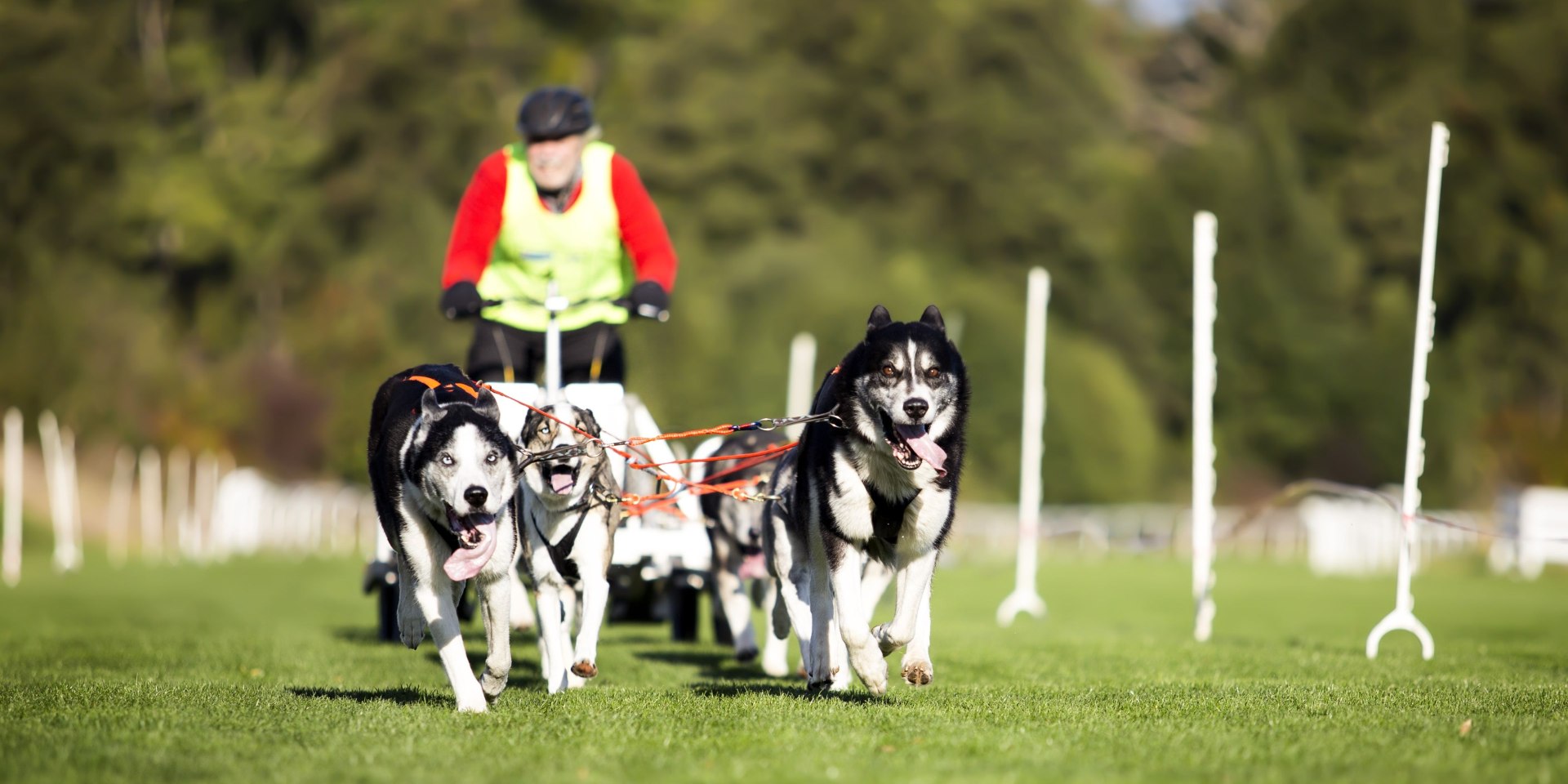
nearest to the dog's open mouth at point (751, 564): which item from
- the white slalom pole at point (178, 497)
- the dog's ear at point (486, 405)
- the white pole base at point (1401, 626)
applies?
the dog's ear at point (486, 405)

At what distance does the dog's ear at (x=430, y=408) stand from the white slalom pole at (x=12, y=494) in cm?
1800

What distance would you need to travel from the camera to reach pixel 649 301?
9.48 metres

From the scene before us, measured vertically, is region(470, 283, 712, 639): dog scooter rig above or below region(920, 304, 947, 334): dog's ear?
below

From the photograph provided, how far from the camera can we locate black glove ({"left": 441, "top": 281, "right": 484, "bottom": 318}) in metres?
9.14

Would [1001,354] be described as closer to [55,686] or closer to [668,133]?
[668,133]

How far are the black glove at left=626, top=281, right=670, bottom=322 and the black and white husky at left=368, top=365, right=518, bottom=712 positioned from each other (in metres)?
1.80

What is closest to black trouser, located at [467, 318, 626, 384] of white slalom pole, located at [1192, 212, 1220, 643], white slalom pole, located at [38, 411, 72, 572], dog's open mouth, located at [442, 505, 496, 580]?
dog's open mouth, located at [442, 505, 496, 580]

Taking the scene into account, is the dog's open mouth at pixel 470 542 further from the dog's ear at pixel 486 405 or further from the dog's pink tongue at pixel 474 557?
the dog's ear at pixel 486 405

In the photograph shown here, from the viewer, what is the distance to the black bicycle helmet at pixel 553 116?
9469 millimetres

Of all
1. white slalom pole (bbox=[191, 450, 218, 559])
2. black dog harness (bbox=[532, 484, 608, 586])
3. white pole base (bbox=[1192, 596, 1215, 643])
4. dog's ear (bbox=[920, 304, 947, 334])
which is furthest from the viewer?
white slalom pole (bbox=[191, 450, 218, 559])

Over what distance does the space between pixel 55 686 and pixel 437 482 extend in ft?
8.51

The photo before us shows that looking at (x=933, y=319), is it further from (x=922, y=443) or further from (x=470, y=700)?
(x=470, y=700)

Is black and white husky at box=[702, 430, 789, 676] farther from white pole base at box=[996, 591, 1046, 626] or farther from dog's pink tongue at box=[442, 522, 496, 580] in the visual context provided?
white pole base at box=[996, 591, 1046, 626]

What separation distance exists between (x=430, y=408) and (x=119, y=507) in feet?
103
